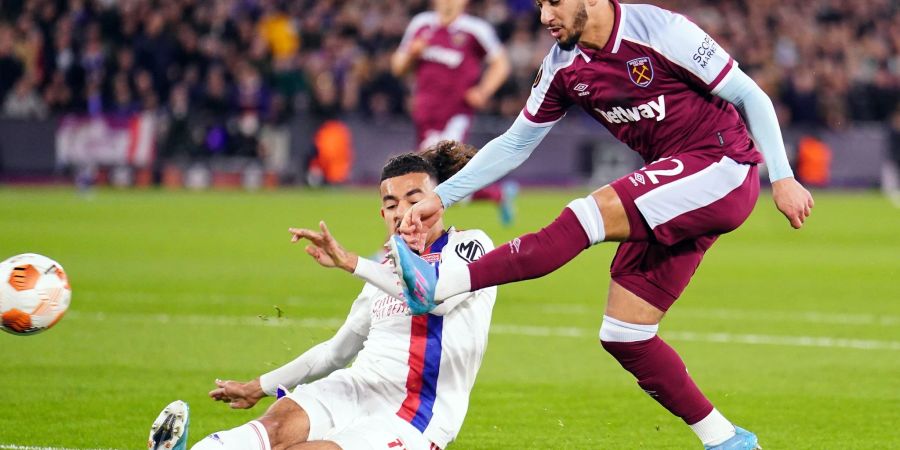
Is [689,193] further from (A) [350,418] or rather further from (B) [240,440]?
(B) [240,440]

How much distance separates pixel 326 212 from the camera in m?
19.9

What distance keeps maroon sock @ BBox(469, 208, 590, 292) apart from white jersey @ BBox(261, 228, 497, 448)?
0.50ft

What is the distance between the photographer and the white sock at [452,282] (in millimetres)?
4664

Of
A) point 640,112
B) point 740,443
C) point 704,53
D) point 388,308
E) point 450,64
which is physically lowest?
point 740,443

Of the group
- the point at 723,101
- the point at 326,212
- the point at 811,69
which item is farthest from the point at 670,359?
the point at 811,69

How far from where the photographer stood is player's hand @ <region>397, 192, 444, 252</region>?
4895mm

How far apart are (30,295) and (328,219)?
13.2 metres

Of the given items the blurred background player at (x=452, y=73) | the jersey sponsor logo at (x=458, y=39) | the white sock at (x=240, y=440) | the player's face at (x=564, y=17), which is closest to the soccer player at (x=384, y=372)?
the white sock at (x=240, y=440)

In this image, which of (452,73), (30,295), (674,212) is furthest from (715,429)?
(452,73)

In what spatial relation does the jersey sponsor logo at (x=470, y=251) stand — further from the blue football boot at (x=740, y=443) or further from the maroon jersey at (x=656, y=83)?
the blue football boot at (x=740, y=443)

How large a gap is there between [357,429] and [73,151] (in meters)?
21.0

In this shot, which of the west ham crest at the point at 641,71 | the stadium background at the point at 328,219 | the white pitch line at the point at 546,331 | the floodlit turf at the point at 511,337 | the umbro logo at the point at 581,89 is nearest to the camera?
the west ham crest at the point at 641,71

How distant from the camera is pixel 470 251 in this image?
5043 mm

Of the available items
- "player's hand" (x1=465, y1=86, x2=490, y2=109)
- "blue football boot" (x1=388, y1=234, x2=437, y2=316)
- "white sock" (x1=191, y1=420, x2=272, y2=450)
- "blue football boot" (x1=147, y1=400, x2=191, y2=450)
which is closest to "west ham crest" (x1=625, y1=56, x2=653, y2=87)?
"blue football boot" (x1=388, y1=234, x2=437, y2=316)
